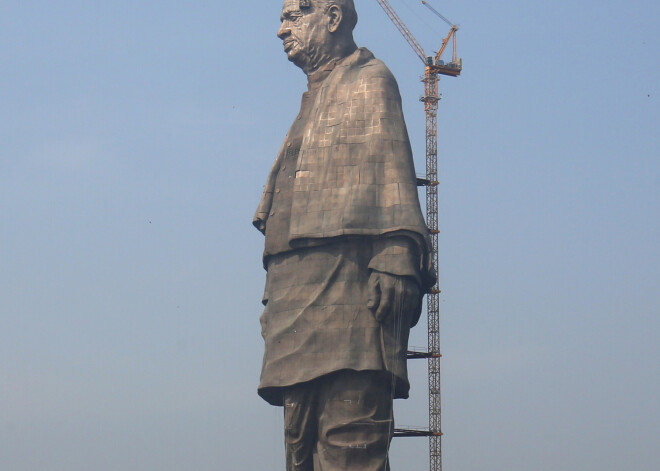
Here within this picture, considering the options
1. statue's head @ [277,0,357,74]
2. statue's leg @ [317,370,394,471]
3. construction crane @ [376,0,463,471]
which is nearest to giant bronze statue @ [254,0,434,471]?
statue's leg @ [317,370,394,471]

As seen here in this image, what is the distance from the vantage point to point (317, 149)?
24.8 meters

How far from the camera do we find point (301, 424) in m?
23.9

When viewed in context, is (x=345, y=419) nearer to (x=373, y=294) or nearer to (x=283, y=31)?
Answer: (x=373, y=294)

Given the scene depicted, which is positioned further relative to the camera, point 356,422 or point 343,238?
point 343,238

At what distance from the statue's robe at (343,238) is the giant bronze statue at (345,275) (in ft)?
0.07

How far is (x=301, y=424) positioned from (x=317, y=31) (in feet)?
22.4

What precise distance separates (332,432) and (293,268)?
287cm

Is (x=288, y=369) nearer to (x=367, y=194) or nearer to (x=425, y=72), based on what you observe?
(x=367, y=194)

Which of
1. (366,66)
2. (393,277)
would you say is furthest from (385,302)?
(366,66)

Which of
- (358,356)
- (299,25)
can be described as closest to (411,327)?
(358,356)

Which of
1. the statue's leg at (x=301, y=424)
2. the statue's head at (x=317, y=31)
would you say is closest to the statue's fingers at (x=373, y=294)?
the statue's leg at (x=301, y=424)

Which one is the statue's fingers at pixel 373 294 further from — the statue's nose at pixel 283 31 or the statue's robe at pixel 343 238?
the statue's nose at pixel 283 31

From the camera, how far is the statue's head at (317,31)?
2553cm

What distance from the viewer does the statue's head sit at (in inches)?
1005
